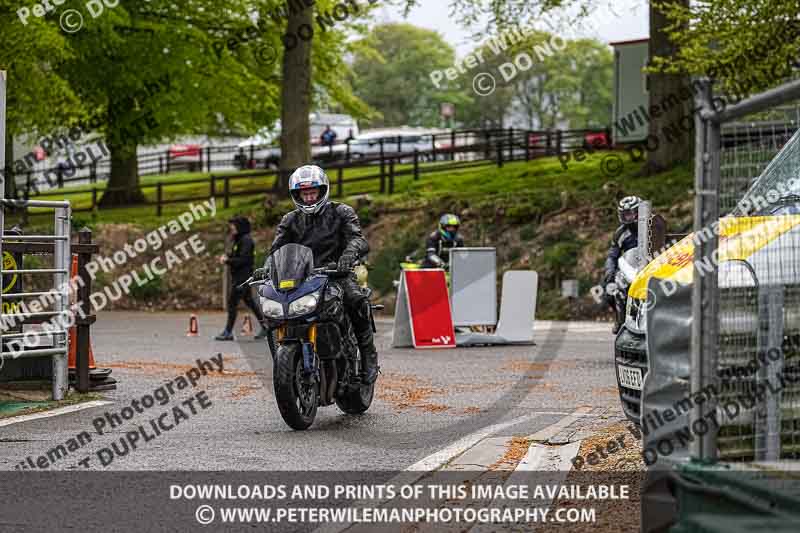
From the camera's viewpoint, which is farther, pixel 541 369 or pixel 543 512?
pixel 541 369

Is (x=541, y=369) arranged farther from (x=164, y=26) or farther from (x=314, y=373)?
(x=164, y=26)

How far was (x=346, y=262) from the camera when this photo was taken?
33.4 feet

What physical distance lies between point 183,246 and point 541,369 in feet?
65.9

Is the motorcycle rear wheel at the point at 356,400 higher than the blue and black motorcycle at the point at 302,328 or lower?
lower

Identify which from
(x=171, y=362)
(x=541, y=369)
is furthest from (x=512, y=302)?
(x=171, y=362)

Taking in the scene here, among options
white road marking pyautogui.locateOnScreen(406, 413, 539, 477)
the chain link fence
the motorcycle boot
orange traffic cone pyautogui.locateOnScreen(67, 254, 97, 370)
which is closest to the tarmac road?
white road marking pyautogui.locateOnScreen(406, 413, 539, 477)

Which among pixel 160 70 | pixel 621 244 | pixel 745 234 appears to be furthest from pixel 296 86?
pixel 745 234

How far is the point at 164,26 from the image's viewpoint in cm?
3628

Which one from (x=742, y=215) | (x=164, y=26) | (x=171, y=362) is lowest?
(x=171, y=362)

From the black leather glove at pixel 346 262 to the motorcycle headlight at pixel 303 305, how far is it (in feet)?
1.43

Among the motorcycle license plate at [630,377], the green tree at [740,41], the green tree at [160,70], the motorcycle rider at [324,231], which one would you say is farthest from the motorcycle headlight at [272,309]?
the green tree at [160,70]

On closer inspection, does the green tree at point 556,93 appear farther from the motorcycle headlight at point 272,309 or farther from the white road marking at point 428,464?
the white road marking at point 428,464

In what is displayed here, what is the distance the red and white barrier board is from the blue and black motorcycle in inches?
339

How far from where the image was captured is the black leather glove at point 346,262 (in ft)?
33.2
